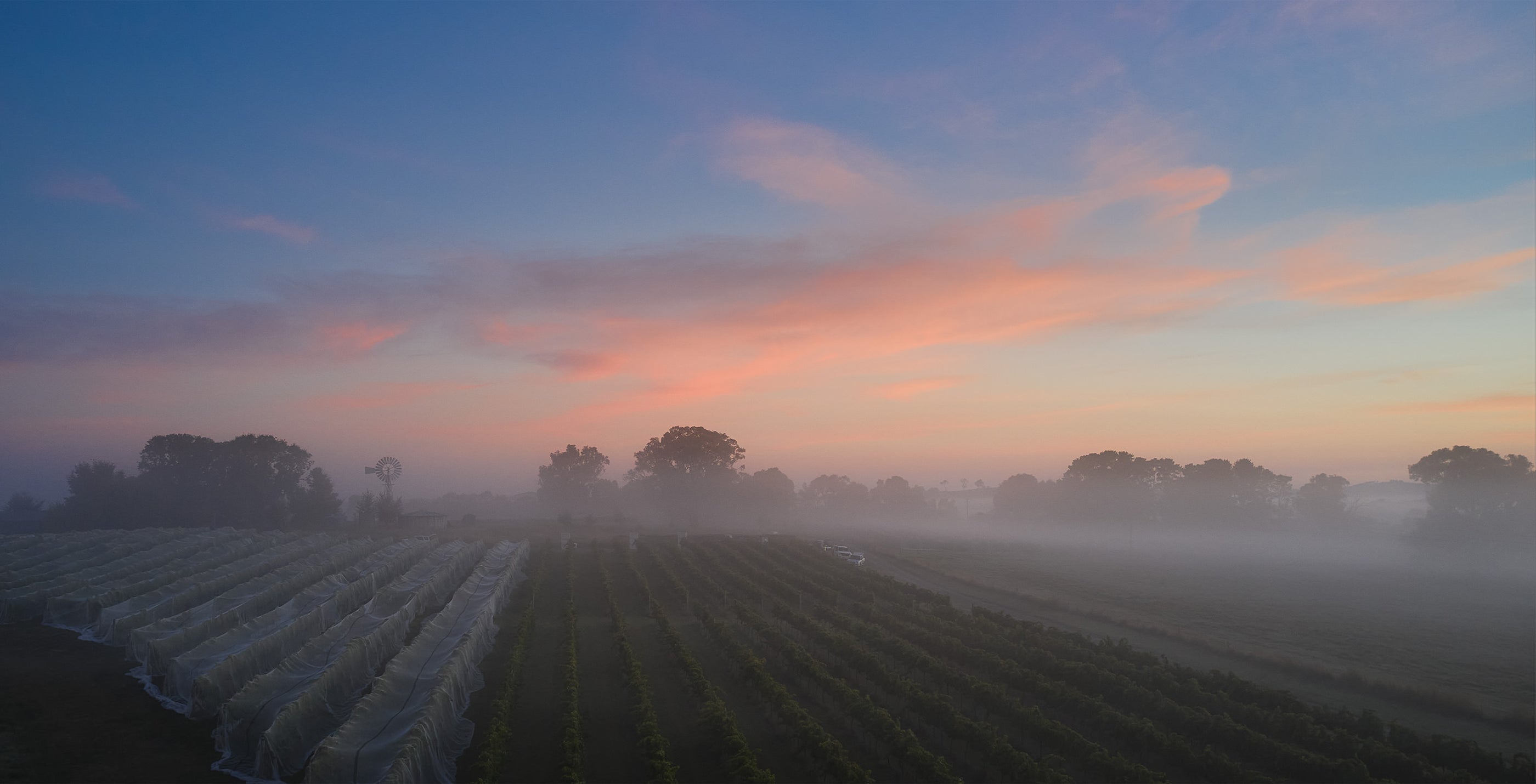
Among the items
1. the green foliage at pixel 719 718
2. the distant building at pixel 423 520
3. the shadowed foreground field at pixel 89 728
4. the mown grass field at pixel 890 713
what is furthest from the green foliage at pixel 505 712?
the distant building at pixel 423 520

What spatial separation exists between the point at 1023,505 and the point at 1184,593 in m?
84.1

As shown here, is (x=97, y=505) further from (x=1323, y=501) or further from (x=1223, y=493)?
(x=1323, y=501)

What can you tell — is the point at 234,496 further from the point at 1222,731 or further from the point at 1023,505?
the point at 1023,505

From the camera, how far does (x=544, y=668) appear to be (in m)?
23.9

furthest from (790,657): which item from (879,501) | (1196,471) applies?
(879,501)

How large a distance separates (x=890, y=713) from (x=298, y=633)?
22.3m

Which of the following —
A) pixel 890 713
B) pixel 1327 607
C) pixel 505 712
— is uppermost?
pixel 505 712

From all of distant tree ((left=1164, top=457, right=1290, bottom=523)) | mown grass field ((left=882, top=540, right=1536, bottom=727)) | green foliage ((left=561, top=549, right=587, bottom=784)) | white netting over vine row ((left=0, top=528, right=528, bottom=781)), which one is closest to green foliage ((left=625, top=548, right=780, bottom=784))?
green foliage ((left=561, top=549, right=587, bottom=784))

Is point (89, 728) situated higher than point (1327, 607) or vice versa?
point (89, 728)

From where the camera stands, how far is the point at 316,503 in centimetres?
8606

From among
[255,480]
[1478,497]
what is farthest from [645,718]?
[255,480]

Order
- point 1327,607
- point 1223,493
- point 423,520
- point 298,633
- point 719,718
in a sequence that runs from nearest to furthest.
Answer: point 719,718, point 298,633, point 1327,607, point 423,520, point 1223,493

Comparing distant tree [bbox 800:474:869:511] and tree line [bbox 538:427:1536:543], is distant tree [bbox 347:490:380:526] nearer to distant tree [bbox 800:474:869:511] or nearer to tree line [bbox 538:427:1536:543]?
tree line [bbox 538:427:1536:543]

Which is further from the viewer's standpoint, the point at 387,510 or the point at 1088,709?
the point at 387,510
